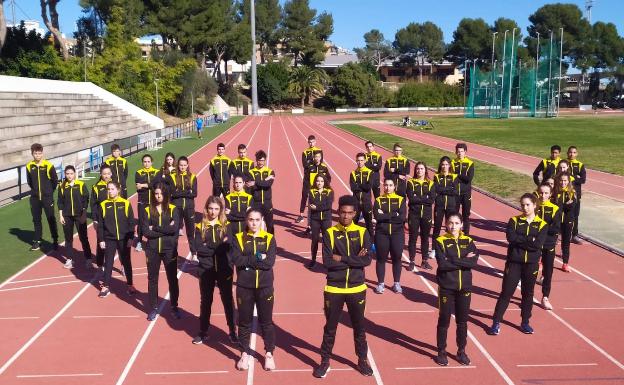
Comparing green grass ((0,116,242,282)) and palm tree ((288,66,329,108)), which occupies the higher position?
palm tree ((288,66,329,108))

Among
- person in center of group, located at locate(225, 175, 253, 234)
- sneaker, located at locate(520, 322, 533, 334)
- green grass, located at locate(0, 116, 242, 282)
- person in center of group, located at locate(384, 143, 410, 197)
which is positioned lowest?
sneaker, located at locate(520, 322, 533, 334)

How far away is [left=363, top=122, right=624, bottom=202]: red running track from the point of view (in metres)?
17.4

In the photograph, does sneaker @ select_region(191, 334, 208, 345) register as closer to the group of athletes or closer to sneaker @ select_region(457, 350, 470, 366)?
the group of athletes

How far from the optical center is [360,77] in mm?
82438

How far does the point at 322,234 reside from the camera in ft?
25.5

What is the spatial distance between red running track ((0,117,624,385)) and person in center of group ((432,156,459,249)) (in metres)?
1.15

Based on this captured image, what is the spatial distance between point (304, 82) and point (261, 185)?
74.6 metres

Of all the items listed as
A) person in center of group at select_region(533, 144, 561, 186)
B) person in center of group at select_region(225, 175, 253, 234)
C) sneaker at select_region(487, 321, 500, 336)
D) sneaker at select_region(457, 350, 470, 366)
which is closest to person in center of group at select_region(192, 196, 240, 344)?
person in center of group at select_region(225, 175, 253, 234)

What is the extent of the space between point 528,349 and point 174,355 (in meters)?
4.10

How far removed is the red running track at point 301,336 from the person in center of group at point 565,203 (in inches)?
16.0

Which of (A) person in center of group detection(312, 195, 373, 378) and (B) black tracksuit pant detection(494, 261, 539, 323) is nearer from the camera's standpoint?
(A) person in center of group detection(312, 195, 373, 378)

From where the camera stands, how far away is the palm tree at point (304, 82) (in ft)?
273

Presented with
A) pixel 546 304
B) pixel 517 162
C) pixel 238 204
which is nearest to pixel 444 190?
pixel 546 304

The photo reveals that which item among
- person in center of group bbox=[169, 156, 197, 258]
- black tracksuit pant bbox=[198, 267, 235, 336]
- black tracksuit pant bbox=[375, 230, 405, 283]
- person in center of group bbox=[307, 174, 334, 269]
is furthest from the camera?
person in center of group bbox=[169, 156, 197, 258]
